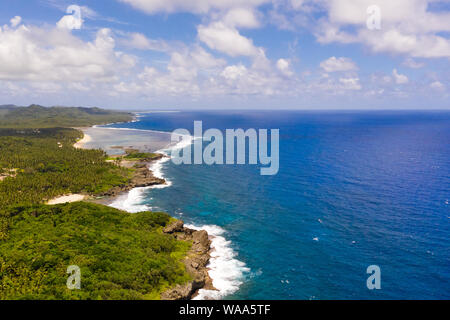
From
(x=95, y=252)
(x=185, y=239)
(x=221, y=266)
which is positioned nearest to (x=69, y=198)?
(x=185, y=239)

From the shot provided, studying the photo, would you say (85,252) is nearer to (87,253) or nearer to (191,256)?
(87,253)

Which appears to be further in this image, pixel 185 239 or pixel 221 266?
pixel 185 239

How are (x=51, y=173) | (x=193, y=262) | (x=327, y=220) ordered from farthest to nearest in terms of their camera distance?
1. (x=51, y=173)
2. (x=327, y=220)
3. (x=193, y=262)

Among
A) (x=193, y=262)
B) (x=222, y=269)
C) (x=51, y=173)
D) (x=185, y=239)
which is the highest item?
(x=51, y=173)

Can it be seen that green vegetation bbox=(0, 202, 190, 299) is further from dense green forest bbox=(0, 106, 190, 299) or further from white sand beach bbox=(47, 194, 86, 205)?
white sand beach bbox=(47, 194, 86, 205)

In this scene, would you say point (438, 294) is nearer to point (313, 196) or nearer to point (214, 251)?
point (214, 251)
